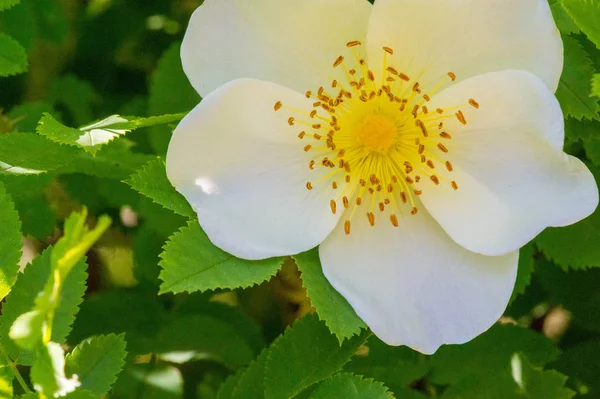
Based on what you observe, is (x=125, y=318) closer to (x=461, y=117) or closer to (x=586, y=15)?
(x=461, y=117)

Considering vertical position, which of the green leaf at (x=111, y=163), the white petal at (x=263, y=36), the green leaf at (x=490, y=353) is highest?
the white petal at (x=263, y=36)

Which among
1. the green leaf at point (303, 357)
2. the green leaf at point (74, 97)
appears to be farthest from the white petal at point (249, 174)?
the green leaf at point (74, 97)

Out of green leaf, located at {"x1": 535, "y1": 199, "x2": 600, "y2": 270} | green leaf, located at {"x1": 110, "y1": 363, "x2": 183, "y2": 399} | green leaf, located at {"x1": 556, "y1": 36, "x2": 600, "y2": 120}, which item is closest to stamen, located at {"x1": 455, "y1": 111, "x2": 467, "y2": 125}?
green leaf, located at {"x1": 556, "y1": 36, "x2": 600, "y2": 120}

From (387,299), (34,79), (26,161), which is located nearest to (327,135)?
(387,299)

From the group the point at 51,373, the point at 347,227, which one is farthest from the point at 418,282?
the point at 51,373

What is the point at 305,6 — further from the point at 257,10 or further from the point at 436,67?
the point at 436,67

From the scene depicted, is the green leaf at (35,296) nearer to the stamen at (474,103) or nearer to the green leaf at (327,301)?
the green leaf at (327,301)
